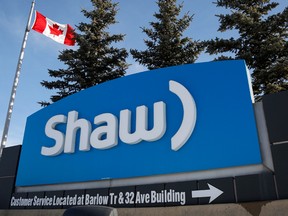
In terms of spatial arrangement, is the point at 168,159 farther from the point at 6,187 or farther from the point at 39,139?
the point at 6,187

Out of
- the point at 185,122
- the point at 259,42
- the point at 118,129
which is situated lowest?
the point at 185,122

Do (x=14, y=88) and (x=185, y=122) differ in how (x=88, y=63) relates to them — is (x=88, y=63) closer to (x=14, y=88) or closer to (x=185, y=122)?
(x=14, y=88)

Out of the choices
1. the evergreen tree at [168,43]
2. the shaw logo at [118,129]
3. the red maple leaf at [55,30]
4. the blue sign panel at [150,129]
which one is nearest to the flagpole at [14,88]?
the red maple leaf at [55,30]

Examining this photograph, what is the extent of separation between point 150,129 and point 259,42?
9.45m

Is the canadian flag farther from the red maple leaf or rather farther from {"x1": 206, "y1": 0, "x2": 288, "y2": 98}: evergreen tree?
{"x1": 206, "y1": 0, "x2": 288, "y2": 98}: evergreen tree

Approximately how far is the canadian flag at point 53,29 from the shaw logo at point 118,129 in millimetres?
7147

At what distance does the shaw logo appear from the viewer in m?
7.14

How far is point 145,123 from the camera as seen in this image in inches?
306

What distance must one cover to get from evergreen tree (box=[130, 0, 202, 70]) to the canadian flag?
4.13m

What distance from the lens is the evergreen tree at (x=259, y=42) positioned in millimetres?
13234

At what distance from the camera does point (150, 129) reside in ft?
25.4

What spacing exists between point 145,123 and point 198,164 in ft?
6.33

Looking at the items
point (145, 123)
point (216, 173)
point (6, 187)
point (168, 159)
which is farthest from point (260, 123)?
point (6, 187)

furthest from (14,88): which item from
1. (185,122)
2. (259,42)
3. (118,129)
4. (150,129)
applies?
(259,42)
